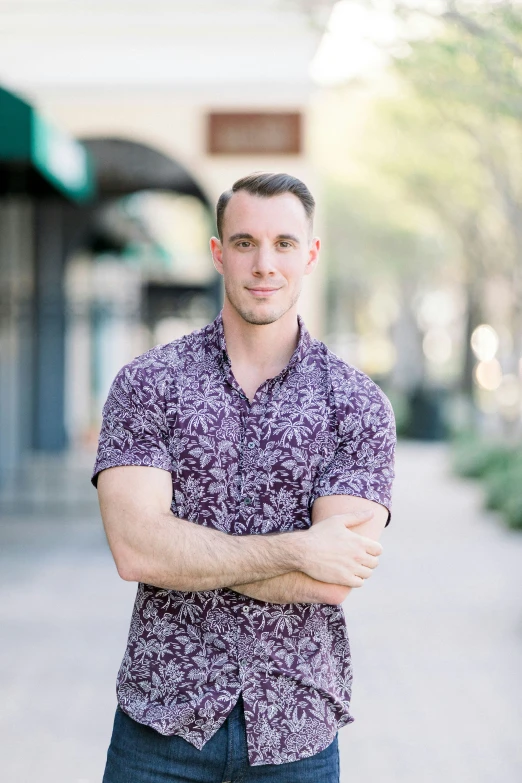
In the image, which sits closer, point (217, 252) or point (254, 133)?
point (217, 252)

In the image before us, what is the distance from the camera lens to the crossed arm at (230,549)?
2.53 meters

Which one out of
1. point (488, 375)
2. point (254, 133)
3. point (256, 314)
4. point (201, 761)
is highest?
point (254, 133)

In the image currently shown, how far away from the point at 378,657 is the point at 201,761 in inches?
186

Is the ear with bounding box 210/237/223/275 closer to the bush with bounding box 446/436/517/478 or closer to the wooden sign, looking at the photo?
the wooden sign

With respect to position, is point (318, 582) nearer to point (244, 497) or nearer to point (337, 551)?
point (337, 551)

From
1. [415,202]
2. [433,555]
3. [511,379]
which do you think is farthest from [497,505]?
[415,202]

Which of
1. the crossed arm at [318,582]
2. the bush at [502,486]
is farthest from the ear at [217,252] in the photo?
the bush at [502,486]

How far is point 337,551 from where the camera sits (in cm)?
261

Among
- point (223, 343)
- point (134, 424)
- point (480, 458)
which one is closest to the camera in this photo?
point (134, 424)

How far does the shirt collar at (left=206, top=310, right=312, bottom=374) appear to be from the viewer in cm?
274

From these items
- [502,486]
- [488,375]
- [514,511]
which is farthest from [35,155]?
[488,375]

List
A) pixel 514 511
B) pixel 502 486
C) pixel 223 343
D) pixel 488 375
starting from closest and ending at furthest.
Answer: pixel 223 343, pixel 514 511, pixel 502 486, pixel 488 375

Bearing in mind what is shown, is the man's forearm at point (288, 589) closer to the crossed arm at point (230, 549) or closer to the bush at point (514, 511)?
the crossed arm at point (230, 549)

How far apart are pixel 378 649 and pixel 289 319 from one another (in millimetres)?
4910
